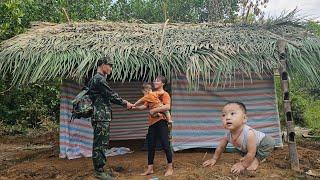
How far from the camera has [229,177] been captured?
5602 millimetres

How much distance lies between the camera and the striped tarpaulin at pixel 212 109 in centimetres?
782

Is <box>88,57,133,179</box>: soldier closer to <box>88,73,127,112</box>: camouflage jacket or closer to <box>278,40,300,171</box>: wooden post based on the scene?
<box>88,73,127,112</box>: camouflage jacket

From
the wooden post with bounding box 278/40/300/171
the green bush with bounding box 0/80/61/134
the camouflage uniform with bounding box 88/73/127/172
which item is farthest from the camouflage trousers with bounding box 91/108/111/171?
the green bush with bounding box 0/80/61/134

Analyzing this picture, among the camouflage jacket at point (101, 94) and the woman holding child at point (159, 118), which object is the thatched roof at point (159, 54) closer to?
the woman holding child at point (159, 118)

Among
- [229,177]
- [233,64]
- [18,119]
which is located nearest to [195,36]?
[233,64]

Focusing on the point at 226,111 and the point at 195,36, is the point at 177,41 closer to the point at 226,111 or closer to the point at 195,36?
the point at 195,36

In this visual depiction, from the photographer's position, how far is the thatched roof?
7.11 metres

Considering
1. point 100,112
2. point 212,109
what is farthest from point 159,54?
point 100,112

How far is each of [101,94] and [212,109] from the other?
2898 mm

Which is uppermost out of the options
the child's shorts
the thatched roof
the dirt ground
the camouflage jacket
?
the thatched roof

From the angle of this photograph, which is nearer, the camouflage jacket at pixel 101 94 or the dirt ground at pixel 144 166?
the camouflage jacket at pixel 101 94

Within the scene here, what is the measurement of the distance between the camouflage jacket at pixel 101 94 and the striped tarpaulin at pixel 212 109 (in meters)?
2.31

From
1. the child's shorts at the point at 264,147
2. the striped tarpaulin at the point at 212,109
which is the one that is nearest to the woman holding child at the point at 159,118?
the child's shorts at the point at 264,147

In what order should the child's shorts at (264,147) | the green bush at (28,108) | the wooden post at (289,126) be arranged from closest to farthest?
the child's shorts at (264,147) → the wooden post at (289,126) → the green bush at (28,108)
